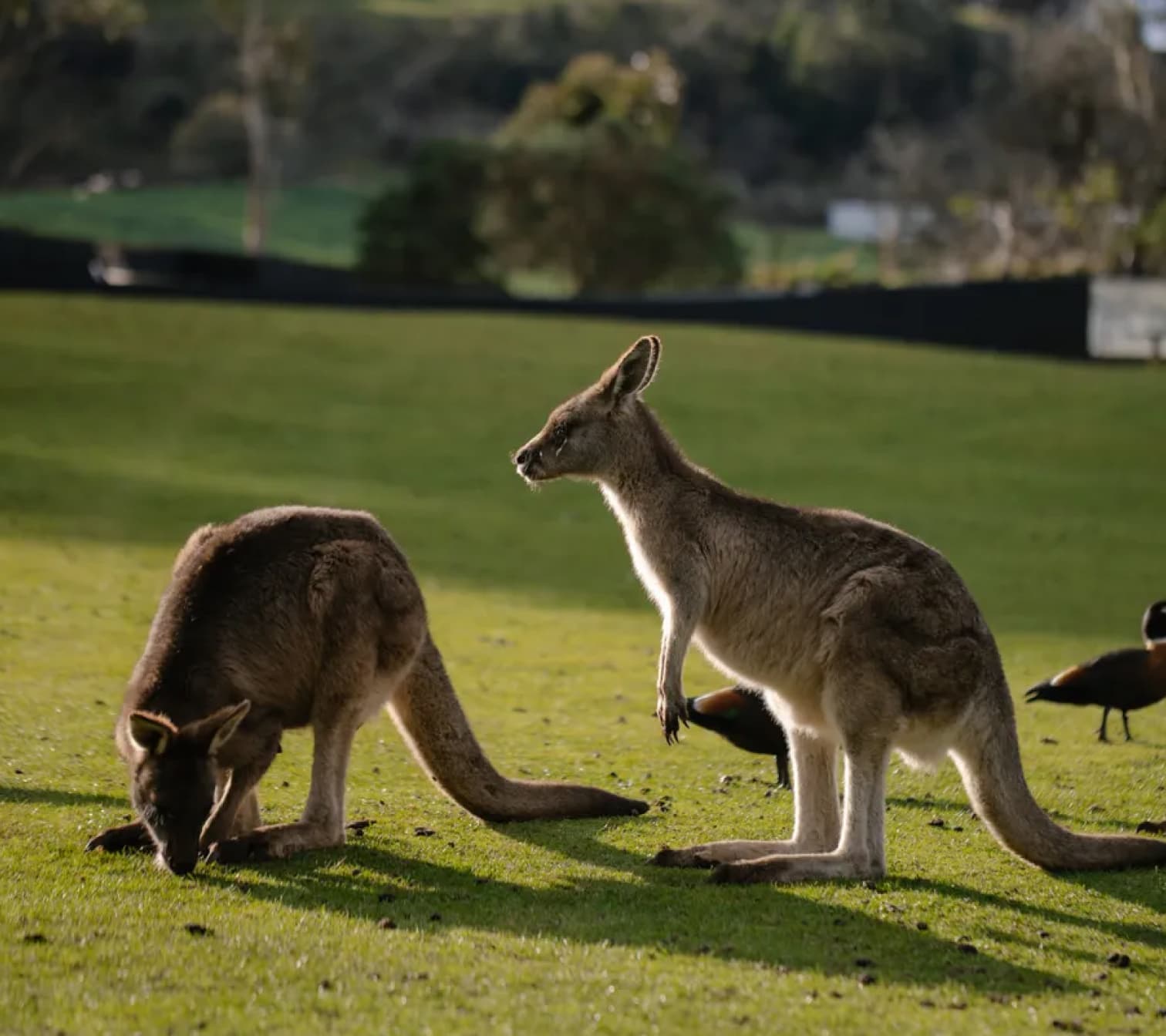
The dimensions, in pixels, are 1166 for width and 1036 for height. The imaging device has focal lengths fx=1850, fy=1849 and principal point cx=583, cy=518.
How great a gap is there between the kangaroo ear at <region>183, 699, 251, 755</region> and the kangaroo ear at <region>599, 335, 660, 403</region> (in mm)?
1944

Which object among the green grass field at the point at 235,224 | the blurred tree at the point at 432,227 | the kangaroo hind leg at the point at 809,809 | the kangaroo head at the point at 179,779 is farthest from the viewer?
the green grass field at the point at 235,224

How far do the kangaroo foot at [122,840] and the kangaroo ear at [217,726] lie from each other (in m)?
0.65

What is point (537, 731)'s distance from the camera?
944 cm

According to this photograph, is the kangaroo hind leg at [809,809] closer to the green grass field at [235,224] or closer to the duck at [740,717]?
the duck at [740,717]

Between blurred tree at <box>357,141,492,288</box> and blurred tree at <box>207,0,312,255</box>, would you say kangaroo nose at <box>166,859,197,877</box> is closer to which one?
blurred tree at <box>357,141,492,288</box>

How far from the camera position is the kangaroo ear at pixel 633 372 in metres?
6.89

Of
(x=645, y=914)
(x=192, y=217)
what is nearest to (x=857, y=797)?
(x=645, y=914)

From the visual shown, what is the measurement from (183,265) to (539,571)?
69.4 feet

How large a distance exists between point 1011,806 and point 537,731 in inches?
140

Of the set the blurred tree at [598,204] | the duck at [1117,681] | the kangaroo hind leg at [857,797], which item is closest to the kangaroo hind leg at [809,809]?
the kangaroo hind leg at [857,797]

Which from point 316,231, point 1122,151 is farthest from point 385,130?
point 1122,151

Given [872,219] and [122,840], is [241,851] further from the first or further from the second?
[872,219]

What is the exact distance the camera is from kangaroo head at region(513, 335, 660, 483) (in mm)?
Answer: 6930

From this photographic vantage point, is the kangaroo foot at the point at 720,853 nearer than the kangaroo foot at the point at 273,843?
No
